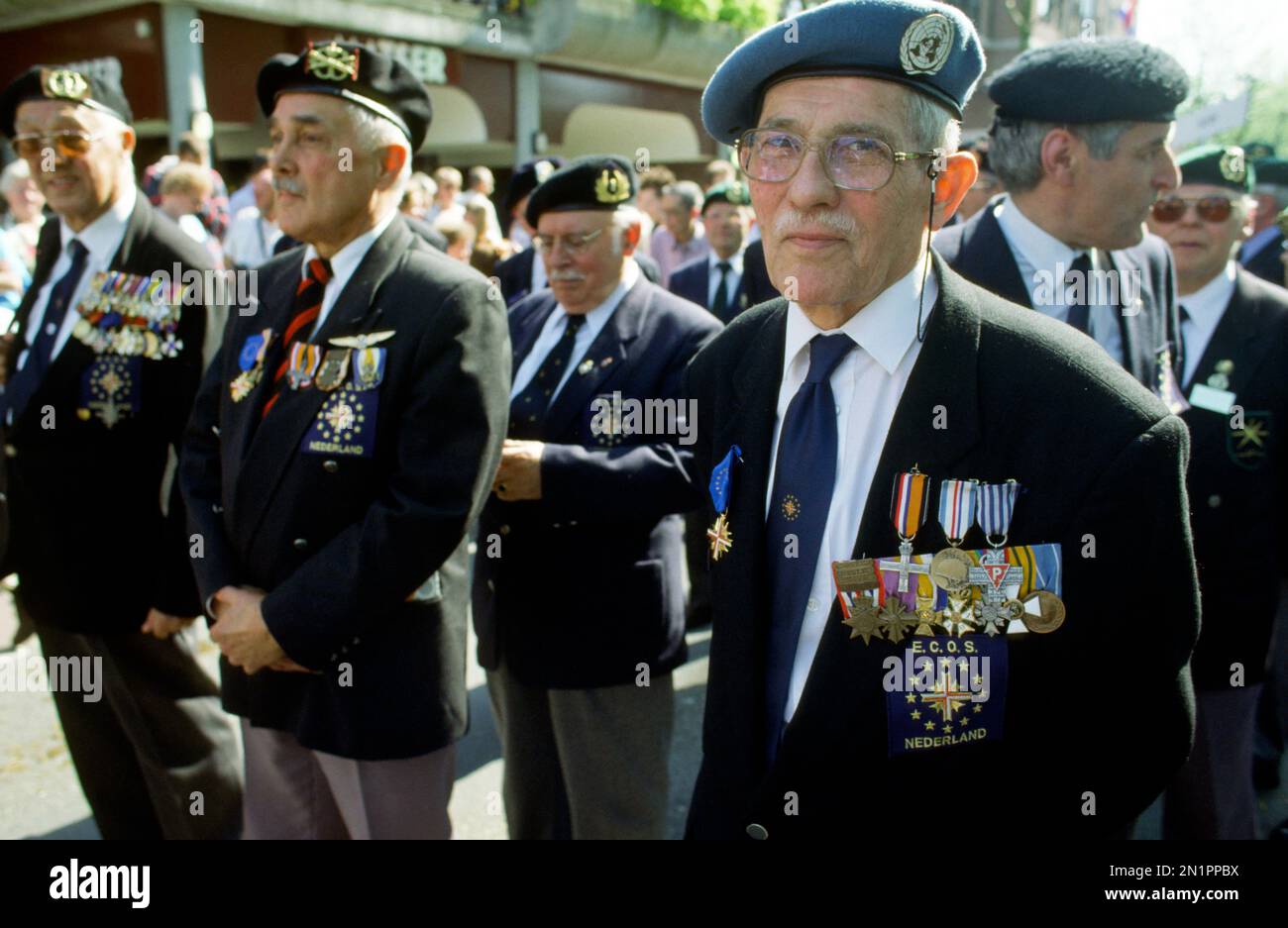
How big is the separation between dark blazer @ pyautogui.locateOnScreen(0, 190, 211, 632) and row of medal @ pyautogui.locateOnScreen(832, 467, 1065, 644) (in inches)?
84.0

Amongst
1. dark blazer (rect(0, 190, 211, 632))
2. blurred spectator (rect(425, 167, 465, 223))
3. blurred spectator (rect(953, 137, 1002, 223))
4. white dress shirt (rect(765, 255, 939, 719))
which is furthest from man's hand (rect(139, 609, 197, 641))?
blurred spectator (rect(425, 167, 465, 223))

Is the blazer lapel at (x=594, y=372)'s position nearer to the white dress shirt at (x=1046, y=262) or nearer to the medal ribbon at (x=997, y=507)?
the white dress shirt at (x=1046, y=262)

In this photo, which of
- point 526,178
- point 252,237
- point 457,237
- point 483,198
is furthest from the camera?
point 483,198

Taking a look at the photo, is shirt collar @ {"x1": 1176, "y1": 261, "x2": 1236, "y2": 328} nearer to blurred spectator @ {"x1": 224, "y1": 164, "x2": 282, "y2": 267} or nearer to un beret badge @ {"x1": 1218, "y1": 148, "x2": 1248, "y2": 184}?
un beret badge @ {"x1": 1218, "y1": 148, "x2": 1248, "y2": 184}

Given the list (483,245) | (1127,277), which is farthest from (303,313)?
(483,245)

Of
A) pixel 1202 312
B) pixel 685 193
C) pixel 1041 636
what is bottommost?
pixel 1041 636

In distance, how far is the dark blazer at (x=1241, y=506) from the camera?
2613 mm

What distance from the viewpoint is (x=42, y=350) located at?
2.96 meters

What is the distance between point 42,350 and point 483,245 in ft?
15.8

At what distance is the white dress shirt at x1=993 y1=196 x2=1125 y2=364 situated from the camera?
2387 millimetres

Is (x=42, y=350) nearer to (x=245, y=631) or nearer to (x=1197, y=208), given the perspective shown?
(x=245, y=631)

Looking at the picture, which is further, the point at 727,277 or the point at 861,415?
the point at 727,277
